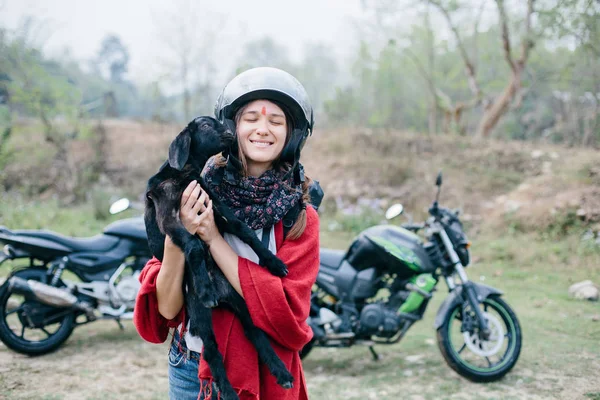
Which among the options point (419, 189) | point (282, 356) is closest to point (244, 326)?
point (282, 356)

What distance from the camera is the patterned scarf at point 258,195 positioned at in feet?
5.09

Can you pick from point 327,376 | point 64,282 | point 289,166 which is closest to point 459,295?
point 327,376

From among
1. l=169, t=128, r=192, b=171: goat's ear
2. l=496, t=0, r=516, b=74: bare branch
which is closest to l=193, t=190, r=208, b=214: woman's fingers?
l=169, t=128, r=192, b=171: goat's ear

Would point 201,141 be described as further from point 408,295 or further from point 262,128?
point 408,295

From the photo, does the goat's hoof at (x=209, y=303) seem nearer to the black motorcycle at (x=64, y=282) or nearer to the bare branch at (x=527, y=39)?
the black motorcycle at (x=64, y=282)

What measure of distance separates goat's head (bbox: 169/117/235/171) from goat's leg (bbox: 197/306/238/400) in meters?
0.49

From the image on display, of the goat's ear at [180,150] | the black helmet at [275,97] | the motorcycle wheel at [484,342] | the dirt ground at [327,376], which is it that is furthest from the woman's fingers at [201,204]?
the motorcycle wheel at [484,342]

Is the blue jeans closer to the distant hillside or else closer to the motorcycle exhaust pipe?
the motorcycle exhaust pipe

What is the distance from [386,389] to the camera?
345 cm

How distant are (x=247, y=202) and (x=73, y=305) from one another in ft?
9.24

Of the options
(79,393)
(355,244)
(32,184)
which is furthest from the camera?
(32,184)

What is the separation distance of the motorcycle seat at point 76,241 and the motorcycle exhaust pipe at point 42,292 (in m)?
0.35

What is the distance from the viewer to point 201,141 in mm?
1549

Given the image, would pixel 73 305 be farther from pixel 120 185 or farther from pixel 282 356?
pixel 120 185
